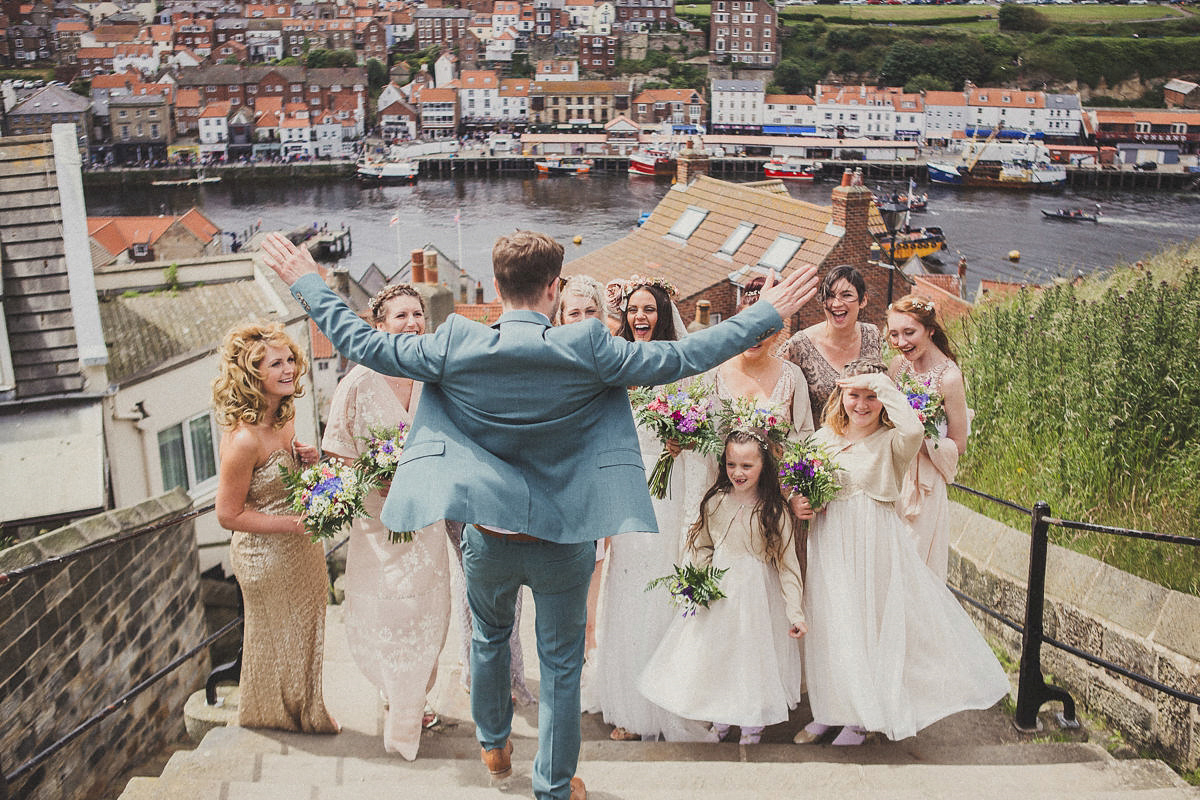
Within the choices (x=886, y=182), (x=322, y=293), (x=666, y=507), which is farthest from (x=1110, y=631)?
(x=886, y=182)

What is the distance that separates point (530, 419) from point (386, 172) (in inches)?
3709

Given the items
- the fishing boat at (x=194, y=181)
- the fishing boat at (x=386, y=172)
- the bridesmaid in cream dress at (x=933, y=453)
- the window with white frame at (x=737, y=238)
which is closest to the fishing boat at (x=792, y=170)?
the fishing boat at (x=386, y=172)

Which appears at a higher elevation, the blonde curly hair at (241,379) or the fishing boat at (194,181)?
the blonde curly hair at (241,379)

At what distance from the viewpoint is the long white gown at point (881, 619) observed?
3.83m

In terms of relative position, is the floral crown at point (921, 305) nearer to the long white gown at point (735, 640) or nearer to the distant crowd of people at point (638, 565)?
the distant crowd of people at point (638, 565)

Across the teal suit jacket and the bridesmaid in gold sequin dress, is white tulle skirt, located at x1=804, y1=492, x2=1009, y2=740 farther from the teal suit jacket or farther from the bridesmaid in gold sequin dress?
the bridesmaid in gold sequin dress

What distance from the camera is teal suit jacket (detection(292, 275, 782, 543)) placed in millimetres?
2832

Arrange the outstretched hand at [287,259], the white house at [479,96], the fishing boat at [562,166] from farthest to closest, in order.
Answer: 1. the white house at [479,96]
2. the fishing boat at [562,166]
3. the outstretched hand at [287,259]

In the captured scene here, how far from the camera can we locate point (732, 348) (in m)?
2.95

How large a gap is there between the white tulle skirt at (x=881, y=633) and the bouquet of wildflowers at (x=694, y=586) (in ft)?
1.50

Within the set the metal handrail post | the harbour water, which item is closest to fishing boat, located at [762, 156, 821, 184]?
the harbour water

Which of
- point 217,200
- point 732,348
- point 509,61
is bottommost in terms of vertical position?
point 217,200

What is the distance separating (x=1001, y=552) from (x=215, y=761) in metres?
3.87

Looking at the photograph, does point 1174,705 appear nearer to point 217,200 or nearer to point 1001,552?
point 1001,552
